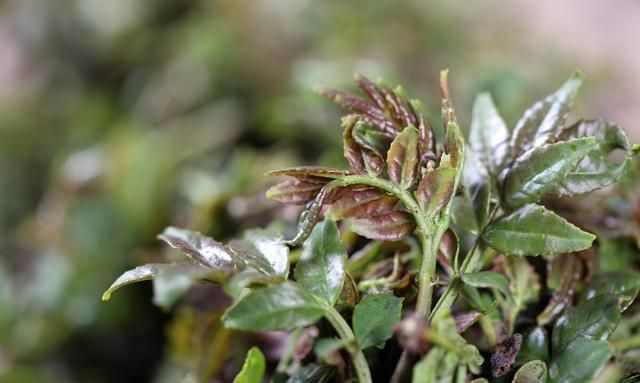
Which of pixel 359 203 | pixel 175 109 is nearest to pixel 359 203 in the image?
pixel 359 203

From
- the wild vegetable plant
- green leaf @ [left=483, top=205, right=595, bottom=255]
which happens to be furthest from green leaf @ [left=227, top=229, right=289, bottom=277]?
green leaf @ [left=483, top=205, right=595, bottom=255]

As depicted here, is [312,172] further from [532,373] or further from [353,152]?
[532,373]

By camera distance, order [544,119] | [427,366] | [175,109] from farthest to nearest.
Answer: [175,109]
[544,119]
[427,366]

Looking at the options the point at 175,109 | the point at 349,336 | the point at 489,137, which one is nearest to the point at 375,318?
the point at 349,336

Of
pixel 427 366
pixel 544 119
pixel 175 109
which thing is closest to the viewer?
pixel 427 366

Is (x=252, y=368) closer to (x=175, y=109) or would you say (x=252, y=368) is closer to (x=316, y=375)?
(x=316, y=375)

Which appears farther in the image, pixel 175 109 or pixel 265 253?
pixel 175 109

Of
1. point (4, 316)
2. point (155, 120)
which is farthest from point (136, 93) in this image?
point (4, 316)

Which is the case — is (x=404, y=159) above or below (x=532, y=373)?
above
